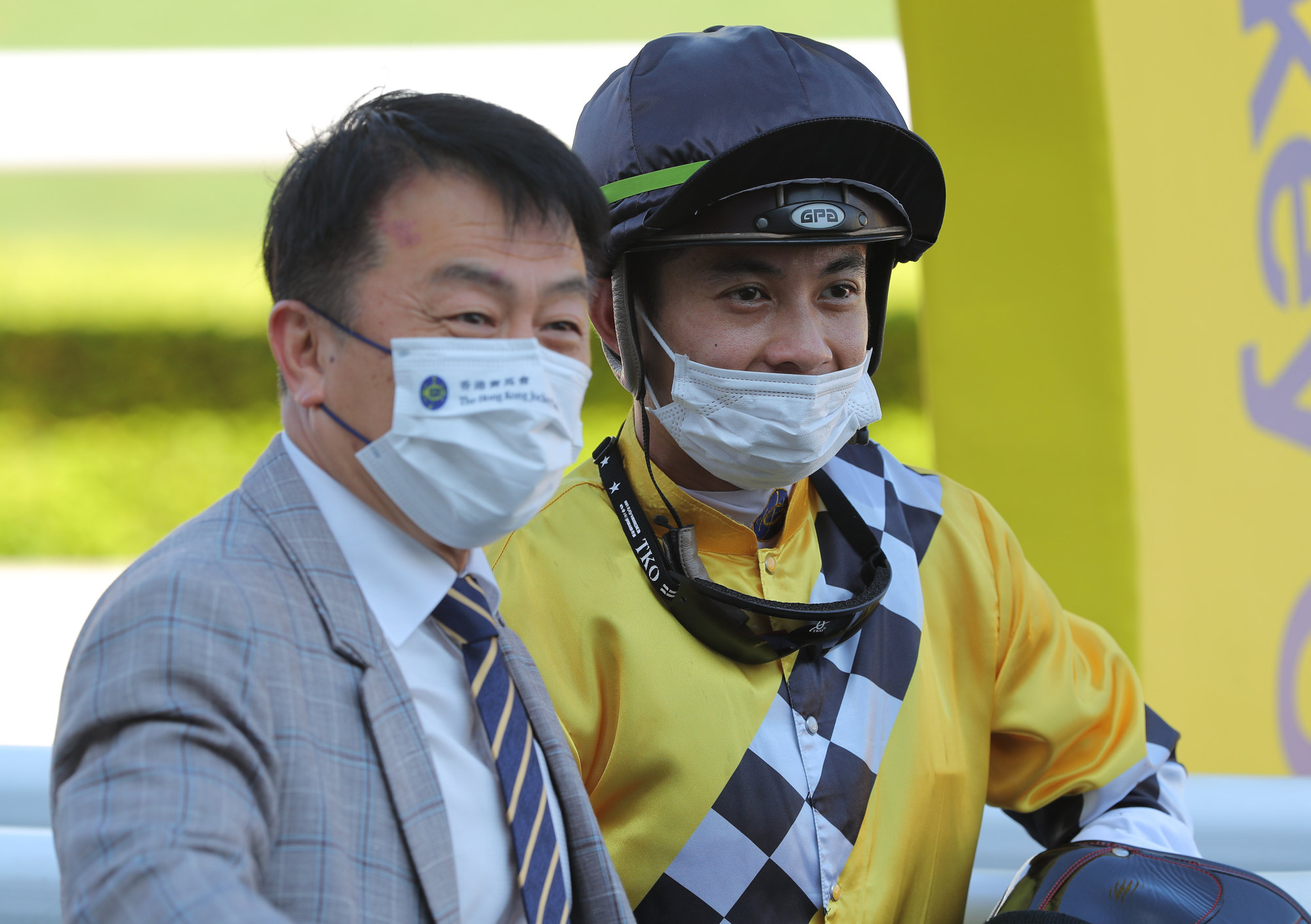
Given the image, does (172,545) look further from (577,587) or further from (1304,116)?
(1304,116)

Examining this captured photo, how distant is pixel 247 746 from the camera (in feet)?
3.42

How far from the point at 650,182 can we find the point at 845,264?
1.11 feet

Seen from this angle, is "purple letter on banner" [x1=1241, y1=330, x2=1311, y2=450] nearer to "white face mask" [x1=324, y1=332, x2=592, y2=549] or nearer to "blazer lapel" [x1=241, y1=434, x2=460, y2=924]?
"white face mask" [x1=324, y1=332, x2=592, y2=549]

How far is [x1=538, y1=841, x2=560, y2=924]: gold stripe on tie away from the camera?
127 centimetres

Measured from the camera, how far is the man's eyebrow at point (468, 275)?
4.25 ft

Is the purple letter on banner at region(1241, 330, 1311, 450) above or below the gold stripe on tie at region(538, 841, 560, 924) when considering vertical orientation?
below

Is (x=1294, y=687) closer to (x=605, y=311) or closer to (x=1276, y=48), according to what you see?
(x=1276, y=48)

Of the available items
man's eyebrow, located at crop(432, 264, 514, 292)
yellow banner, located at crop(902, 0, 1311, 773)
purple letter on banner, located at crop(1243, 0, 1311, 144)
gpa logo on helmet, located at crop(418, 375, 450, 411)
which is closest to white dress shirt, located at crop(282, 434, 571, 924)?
gpa logo on helmet, located at crop(418, 375, 450, 411)

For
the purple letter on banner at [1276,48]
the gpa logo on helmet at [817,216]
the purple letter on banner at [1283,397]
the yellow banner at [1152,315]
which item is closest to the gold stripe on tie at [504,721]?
the gpa logo on helmet at [817,216]

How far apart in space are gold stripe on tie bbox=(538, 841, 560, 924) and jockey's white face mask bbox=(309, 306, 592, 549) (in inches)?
14.8

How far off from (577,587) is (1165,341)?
82.9 inches

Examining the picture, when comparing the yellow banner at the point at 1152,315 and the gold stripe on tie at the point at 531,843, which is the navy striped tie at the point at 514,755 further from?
the yellow banner at the point at 1152,315

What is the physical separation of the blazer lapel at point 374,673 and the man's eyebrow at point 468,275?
11.0 inches

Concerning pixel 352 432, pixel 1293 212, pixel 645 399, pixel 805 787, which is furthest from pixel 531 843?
pixel 1293 212
